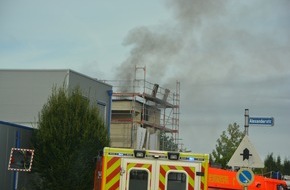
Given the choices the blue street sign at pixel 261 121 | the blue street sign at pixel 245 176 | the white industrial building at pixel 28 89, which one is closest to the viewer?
the blue street sign at pixel 245 176

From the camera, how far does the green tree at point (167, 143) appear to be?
47025 millimetres

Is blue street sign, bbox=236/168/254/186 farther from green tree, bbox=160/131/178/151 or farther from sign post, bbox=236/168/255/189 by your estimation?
green tree, bbox=160/131/178/151

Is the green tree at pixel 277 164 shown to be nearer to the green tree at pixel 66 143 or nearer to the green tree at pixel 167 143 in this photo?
the green tree at pixel 167 143

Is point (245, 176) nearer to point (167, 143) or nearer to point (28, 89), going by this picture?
point (28, 89)

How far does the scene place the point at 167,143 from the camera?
48875mm

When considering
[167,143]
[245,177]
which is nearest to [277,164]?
[167,143]

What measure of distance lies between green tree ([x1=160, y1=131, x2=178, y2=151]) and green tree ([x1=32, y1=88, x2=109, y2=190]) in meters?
25.8

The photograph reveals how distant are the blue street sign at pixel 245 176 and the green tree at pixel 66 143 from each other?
7.95 meters

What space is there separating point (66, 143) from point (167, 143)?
2892 cm

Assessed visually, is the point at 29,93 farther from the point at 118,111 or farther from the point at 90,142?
the point at 118,111

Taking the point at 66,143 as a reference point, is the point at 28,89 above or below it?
above

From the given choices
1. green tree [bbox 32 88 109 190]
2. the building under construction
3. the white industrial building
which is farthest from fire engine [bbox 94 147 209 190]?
the building under construction

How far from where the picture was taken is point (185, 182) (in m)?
11.3

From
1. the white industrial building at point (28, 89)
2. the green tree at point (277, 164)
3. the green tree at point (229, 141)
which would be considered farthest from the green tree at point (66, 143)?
the green tree at point (277, 164)
